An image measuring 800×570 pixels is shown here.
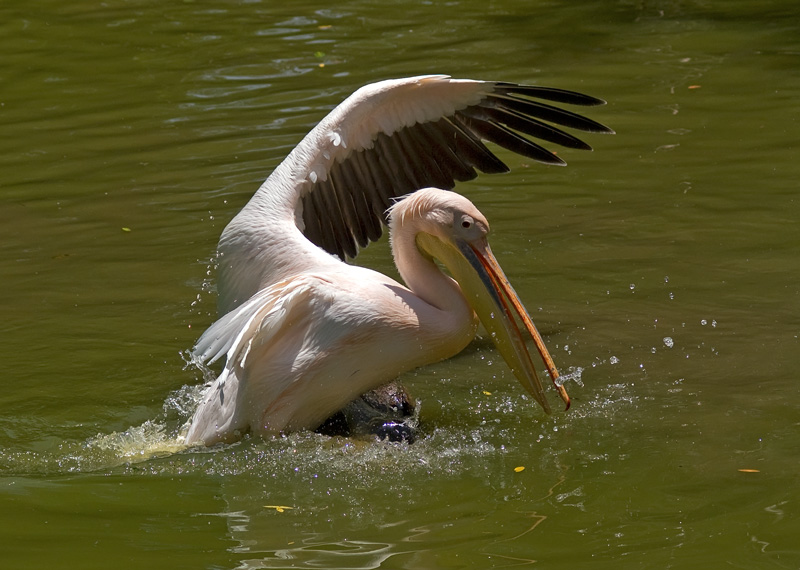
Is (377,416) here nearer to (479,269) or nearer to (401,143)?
(479,269)

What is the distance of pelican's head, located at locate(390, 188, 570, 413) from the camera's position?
4.11 meters

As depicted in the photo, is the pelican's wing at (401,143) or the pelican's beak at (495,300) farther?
the pelican's wing at (401,143)

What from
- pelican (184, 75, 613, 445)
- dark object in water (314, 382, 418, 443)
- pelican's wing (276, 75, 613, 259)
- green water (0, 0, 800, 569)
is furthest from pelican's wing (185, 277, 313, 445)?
pelican's wing (276, 75, 613, 259)

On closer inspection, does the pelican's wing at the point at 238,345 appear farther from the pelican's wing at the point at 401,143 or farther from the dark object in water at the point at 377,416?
the pelican's wing at the point at 401,143

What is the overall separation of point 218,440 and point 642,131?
4.15m

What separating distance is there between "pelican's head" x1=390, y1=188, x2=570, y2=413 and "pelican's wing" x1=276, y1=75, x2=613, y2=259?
791 millimetres

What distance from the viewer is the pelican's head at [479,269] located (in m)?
4.11


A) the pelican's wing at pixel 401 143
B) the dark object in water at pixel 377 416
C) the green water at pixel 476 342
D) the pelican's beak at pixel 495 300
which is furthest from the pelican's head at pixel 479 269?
the pelican's wing at pixel 401 143

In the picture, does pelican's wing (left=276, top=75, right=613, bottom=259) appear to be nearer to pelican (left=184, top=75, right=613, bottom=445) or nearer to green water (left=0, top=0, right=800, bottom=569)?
pelican (left=184, top=75, right=613, bottom=445)

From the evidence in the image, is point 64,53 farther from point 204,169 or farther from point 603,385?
point 603,385

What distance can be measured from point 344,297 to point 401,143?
1.19 meters

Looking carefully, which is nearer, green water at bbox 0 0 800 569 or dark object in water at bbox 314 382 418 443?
green water at bbox 0 0 800 569

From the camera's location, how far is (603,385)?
4.45 m

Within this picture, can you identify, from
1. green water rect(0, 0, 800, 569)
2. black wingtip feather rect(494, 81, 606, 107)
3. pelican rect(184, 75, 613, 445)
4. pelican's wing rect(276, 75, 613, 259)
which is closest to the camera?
green water rect(0, 0, 800, 569)
